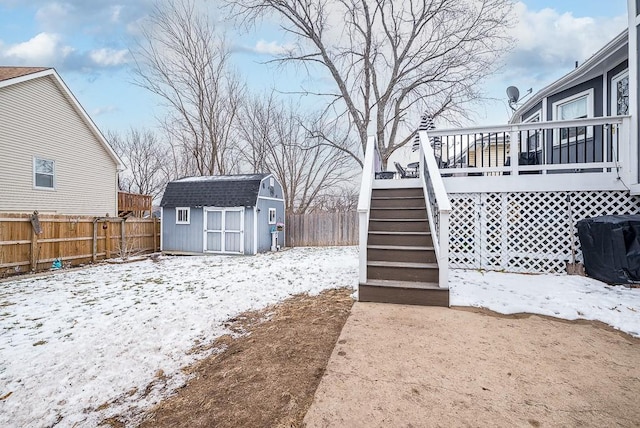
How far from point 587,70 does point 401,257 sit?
6548 mm

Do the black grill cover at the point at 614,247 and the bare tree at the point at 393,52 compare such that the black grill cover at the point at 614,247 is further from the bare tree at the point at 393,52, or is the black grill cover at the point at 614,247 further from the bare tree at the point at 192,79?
the bare tree at the point at 192,79

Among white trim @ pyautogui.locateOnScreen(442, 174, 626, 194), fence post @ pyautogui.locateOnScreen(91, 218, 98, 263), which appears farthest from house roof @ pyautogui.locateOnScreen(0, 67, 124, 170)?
white trim @ pyautogui.locateOnScreen(442, 174, 626, 194)

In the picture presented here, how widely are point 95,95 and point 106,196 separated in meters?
4.98

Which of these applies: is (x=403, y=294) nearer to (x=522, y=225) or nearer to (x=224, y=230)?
(x=522, y=225)

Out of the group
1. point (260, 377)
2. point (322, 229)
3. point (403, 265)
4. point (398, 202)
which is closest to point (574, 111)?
point (398, 202)

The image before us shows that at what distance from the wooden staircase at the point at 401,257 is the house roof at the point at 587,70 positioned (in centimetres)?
478

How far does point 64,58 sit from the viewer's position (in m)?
13.2

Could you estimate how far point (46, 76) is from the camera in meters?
10.5

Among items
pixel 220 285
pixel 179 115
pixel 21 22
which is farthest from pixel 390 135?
pixel 21 22

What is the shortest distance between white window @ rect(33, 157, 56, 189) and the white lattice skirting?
12709 millimetres

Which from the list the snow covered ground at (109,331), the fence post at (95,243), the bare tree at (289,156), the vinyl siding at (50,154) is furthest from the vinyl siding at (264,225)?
the vinyl siding at (50,154)

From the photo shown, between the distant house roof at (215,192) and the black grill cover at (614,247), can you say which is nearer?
the black grill cover at (614,247)

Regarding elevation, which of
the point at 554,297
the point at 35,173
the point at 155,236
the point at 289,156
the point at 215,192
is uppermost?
the point at 289,156

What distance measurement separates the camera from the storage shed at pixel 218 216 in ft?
38.2
